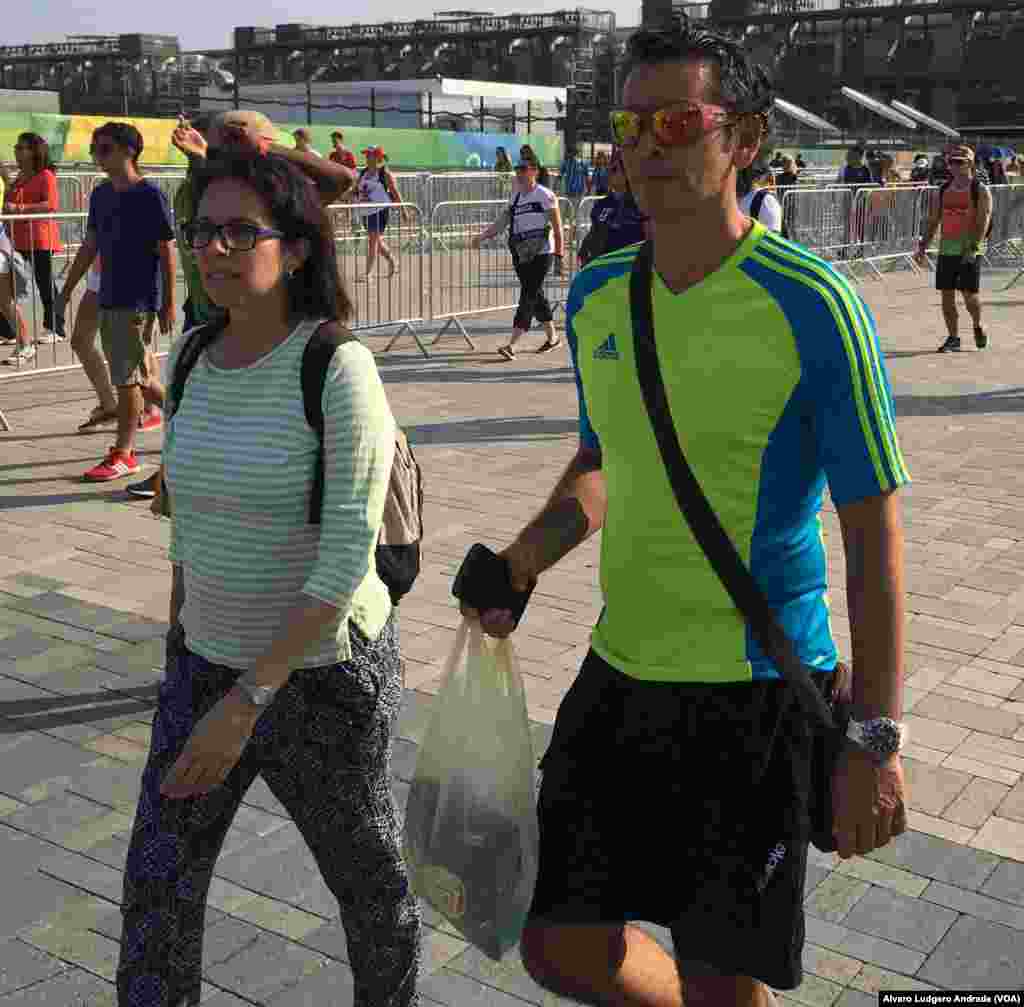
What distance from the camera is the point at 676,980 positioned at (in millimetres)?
2320

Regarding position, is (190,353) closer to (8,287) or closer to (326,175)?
(326,175)

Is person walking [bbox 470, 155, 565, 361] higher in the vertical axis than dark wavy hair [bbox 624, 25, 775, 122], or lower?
lower

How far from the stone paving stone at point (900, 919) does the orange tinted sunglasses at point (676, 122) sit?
2013 mm

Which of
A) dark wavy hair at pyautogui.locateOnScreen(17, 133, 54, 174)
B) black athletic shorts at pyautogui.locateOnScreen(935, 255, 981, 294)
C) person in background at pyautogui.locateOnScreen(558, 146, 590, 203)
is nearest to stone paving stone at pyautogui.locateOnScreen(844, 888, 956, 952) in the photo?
black athletic shorts at pyautogui.locateOnScreen(935, 255, 981, 294)

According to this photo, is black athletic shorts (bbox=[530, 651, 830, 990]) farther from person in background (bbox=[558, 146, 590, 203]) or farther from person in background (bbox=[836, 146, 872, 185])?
person in background (bbox=[558, 146, 590, 203])

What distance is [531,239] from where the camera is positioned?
40.5ft

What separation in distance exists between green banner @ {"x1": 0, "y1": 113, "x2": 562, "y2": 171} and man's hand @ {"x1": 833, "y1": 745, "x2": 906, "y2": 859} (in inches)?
755

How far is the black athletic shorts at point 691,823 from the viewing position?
7.19 feet

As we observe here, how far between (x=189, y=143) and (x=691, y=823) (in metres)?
3.93

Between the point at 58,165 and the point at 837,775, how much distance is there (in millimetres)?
23817

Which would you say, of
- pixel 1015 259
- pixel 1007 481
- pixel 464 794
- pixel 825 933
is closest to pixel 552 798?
pixel 464 794

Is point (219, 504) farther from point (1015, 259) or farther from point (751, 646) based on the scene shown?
point (1015, 259)

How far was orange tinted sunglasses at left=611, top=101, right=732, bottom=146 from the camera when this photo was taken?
7.22ft

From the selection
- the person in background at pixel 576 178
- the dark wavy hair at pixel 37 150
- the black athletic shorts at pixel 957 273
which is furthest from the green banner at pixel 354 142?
the black athletic shorts at pixel 957 273
